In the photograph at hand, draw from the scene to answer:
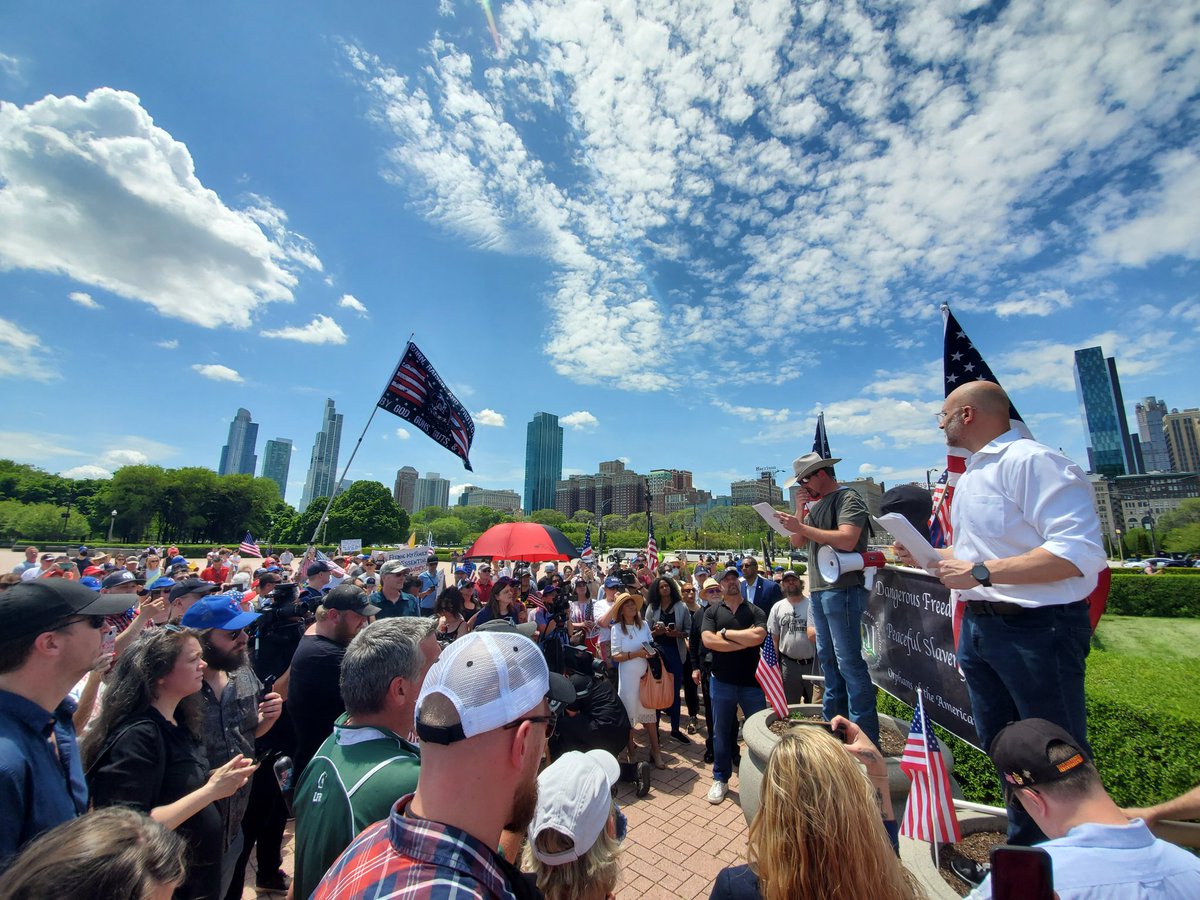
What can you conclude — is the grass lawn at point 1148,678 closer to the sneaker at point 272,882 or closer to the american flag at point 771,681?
the american flag at point 771,681

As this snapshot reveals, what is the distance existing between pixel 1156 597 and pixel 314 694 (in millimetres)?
28476

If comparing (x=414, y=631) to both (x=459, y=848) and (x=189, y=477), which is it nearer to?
(x=459, y=848)

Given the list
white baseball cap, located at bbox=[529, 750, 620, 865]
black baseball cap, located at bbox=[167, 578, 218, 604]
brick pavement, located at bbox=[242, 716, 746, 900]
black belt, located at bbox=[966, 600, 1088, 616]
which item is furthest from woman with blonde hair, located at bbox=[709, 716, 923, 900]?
black baseball cap, located at bbox=[167, 578, 218, 604]

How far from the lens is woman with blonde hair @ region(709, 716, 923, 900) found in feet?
5.32

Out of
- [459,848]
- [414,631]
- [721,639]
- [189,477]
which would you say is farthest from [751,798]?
[189,477]

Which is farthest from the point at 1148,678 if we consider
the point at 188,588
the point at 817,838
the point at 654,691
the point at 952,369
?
the point at 188,588

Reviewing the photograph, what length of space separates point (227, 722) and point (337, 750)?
5.64 feet

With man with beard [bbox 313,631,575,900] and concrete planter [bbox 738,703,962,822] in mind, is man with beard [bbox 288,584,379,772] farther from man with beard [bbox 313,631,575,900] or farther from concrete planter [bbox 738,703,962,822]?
concrete planter [bbox 738,703,962,822]

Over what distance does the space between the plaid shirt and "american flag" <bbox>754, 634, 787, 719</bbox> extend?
364cm

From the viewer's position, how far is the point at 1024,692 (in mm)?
2383

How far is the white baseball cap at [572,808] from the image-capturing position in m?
2.26

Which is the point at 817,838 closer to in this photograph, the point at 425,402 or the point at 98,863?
the point at 98,863

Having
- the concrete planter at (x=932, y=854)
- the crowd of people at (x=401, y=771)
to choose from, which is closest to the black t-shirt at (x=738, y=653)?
the crowd of people at (x=401, y=771)

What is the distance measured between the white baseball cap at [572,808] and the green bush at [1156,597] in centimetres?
2629
